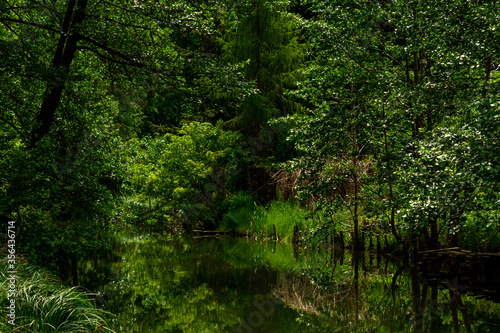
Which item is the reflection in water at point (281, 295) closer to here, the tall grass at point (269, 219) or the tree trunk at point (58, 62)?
the tall grass at point (269, 219)

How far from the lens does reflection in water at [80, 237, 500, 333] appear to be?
21.2 ft

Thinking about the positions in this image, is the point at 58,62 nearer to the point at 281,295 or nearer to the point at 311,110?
the point at 311,110

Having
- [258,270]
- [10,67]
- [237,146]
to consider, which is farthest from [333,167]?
[237,146]

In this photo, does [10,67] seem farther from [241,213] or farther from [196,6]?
[241,213]

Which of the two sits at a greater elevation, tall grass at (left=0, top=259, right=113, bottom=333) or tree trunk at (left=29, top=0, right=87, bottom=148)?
tree trunk at (left=29, top=0, right=87, bottom=148)

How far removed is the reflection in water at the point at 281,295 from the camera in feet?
21.2

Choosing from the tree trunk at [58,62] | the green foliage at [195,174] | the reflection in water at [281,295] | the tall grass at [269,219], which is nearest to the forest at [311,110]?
the tree trunk at [58,62]

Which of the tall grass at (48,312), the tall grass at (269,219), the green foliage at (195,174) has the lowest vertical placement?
the tall grass at (48,312)

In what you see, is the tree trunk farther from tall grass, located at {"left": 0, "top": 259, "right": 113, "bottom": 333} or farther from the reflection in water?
tall grass, located at {"left": 0, "top": 259, "right": 113, "bottom": 333}

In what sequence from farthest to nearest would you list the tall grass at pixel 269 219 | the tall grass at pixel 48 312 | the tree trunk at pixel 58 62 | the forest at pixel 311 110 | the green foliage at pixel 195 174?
the green foliage at pixel 195 174
the tall grass at pixel 269 219
the tree trunk at pixel 58 62
the forest at pixel 311 110
the tall grass at pixel 48 312

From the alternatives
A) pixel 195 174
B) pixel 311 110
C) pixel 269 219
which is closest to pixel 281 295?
pixel 311 110

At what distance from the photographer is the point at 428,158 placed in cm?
630

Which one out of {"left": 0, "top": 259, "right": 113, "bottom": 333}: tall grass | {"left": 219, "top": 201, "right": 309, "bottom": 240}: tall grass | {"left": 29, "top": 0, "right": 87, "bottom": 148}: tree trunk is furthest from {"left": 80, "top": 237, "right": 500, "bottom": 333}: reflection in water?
{"left": 29, "top": 0, "right": 87, "bottom": 148}: tree trunk

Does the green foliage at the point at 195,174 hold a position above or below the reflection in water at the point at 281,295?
above
